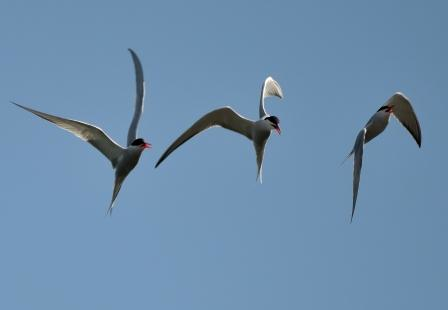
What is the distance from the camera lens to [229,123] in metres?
15.1

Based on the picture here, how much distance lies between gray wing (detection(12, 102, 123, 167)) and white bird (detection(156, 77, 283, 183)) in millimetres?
753

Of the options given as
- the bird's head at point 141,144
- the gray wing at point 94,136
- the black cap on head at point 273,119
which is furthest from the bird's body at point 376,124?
the gray wing at point 94,136

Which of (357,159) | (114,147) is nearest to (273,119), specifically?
(357,159)

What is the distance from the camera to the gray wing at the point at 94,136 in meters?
13.5

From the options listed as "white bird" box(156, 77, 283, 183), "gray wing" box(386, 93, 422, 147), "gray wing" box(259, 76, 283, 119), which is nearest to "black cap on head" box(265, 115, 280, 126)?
"white bird" box(156, 77, 283, 183)

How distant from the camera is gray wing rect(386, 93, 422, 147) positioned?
15734 millimetres

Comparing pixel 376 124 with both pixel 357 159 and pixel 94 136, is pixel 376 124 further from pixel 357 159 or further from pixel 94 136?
pixel 94 136

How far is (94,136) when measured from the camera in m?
13.9

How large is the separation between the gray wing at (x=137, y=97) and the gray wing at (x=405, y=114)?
174 inches

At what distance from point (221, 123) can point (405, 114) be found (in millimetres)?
3410

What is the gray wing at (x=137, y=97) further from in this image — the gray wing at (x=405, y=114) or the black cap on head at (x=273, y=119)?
the gray wing at (x=405, y=114)

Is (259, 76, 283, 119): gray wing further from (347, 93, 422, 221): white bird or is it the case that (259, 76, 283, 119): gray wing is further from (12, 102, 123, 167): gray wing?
(12, 102, 123, 167): gray wing

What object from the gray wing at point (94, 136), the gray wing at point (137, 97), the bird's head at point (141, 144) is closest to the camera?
the gray wing at point (94, 136)

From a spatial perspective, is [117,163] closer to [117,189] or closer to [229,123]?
[117,189]
